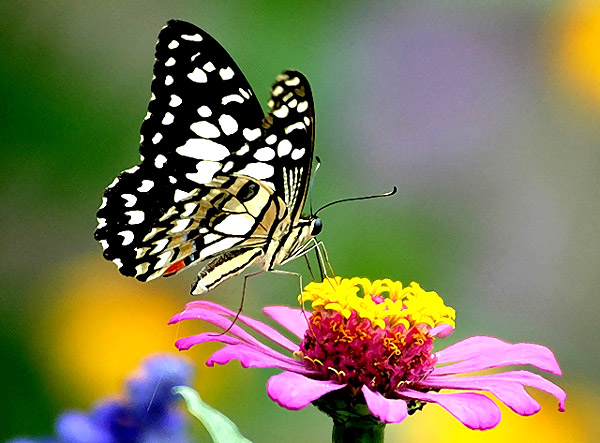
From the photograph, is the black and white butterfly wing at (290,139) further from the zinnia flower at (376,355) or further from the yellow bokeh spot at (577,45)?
the yellow bokeh spot at (577,45)

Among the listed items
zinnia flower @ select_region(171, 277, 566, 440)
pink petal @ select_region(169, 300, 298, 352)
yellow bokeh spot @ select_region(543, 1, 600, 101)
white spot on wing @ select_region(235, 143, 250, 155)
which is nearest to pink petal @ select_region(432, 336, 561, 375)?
zinnia flower @ select_region(171, 277, 566, 440)

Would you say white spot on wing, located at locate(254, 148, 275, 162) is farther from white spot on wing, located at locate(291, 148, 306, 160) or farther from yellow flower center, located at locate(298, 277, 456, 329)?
yellow flower center, located at locate(298, 277, 456, 329)

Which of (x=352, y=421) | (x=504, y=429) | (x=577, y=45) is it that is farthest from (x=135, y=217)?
(x=577, y=45)

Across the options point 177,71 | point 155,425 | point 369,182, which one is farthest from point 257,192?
→ point 369,182

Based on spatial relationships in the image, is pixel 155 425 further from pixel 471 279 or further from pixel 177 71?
pixel 471 279

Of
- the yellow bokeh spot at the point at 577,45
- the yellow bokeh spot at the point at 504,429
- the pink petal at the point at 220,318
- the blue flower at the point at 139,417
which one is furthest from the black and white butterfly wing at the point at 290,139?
the yellow bokeh spot at the point at 577,45

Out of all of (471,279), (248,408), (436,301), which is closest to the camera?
(436,301)
